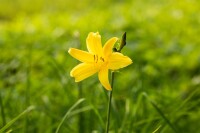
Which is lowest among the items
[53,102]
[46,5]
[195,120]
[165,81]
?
[195,120]

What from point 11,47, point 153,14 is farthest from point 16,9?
point 11,47

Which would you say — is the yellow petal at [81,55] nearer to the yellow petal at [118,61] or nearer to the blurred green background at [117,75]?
the yellow petal at [118,61]

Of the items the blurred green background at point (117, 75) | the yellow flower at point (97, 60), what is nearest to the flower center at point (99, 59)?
the yellow flower at point (97, 60)

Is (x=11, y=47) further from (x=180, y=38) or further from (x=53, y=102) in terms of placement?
(x=53, y=102)

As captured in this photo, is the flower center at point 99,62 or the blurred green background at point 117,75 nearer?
the flower center at point 99,62

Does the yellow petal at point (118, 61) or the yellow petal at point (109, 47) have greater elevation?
the yellow petal at point (109, 47)

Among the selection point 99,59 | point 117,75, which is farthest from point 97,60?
point 117,75
